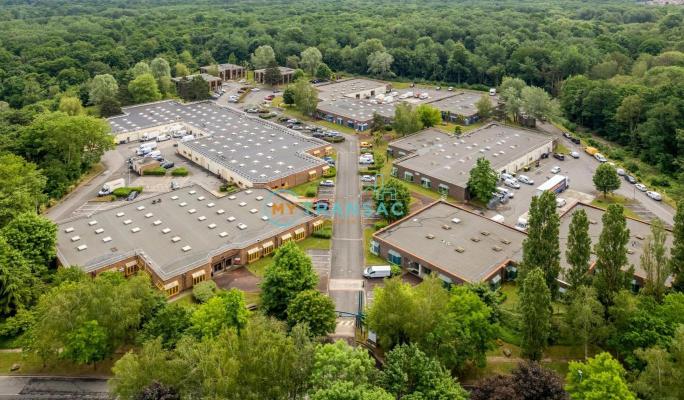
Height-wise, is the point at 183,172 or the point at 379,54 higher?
the point at 379,54

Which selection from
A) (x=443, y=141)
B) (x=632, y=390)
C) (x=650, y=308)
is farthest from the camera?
(x=443, y=141)

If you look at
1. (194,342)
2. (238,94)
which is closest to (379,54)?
(238,94)

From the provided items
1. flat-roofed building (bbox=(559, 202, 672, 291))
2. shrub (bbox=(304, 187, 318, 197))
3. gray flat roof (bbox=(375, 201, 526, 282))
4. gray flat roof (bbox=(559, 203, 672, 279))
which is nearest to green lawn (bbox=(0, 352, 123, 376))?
gray flat roof (bbox=(375, 201, 526, 282))

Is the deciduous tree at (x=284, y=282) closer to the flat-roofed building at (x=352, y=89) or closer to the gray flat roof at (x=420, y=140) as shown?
the gray flat roof at (x=420, y=140)

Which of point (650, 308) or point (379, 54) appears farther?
point (379, 54)

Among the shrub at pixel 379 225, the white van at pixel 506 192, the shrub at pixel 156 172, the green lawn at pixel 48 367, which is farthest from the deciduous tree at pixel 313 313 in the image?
the shrub at pixel 156 172

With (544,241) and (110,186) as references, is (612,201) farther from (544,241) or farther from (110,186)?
(110,186)

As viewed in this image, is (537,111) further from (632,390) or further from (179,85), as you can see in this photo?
(179,85)
